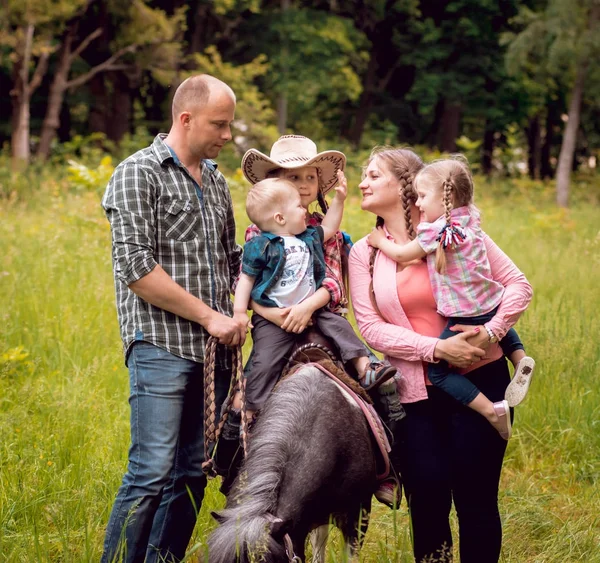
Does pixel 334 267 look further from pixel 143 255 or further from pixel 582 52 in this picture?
pixel 582 52


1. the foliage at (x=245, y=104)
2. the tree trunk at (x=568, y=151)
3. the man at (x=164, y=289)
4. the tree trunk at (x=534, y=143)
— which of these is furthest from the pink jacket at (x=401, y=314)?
the tree trunk at (x=534, y=143)

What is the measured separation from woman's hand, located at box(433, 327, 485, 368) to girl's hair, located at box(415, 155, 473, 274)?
0.27 meters

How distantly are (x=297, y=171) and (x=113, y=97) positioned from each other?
2224 centimetres

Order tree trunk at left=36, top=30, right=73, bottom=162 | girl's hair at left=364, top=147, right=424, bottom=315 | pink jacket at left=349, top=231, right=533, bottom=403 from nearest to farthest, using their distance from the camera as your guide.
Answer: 1. pink jacket at left=349, top=231, right=533, bottom=403
2. girl's hair at left=364, top=147, right=424, bottom=315
3. tree trunk at left=36, top=30, right=73, bottom=162

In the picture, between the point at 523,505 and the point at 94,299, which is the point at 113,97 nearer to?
the point at 94,299

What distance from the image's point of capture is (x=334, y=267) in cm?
334

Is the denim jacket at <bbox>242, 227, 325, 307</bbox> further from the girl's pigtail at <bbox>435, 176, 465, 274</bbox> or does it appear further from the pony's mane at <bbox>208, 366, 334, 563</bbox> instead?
the girl's pigtail at <bbox>435, 176, 465, 274</bbox>

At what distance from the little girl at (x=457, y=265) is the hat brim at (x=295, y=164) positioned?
42 cm

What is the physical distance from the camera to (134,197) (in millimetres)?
3021

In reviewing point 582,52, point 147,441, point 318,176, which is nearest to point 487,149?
point 582,52

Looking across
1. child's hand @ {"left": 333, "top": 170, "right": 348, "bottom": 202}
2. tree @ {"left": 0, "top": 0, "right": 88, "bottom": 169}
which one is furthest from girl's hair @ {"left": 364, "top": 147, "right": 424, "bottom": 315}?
tree @ {"left": 0, "top": 0, "right": 88, "bottom": 169}

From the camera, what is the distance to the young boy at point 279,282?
308 centimetres

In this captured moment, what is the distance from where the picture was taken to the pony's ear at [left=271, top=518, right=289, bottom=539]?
2408 millimetres

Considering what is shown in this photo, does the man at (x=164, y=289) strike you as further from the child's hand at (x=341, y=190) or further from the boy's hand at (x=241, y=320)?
the child's hand at (x=341, y=190)
